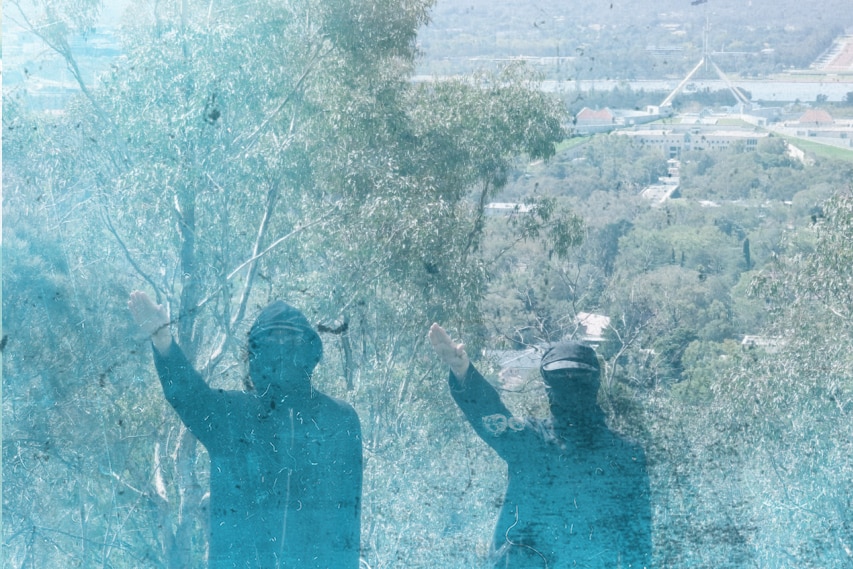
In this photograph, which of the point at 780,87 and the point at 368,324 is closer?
the point at 368,324

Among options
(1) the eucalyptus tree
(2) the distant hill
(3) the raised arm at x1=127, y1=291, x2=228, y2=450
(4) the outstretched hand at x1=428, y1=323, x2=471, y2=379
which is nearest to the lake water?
(2) the distant hill

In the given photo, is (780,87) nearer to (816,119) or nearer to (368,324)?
(816,119)

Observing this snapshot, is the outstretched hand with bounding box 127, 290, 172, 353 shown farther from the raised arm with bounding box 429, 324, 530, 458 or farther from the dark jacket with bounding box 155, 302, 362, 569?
the raised arm with bounding box 429, 324, 530, 458

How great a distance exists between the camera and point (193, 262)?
2.02 metres

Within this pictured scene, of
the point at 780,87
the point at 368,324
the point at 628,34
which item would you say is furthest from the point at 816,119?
the point at 368,324

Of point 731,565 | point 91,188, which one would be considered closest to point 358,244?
point 91,188

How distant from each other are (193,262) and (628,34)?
128 centimetres

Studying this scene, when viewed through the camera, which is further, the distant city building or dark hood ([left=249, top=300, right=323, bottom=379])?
the distant city building

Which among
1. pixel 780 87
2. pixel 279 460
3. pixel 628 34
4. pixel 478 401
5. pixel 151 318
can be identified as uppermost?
pixel 628 34

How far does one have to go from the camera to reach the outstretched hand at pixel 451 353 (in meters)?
1.92

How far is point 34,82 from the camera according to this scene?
2029mm

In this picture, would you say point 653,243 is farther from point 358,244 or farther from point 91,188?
point 91,188

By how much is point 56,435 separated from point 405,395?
848 millimetres

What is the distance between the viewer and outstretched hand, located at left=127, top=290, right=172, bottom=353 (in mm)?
1926
